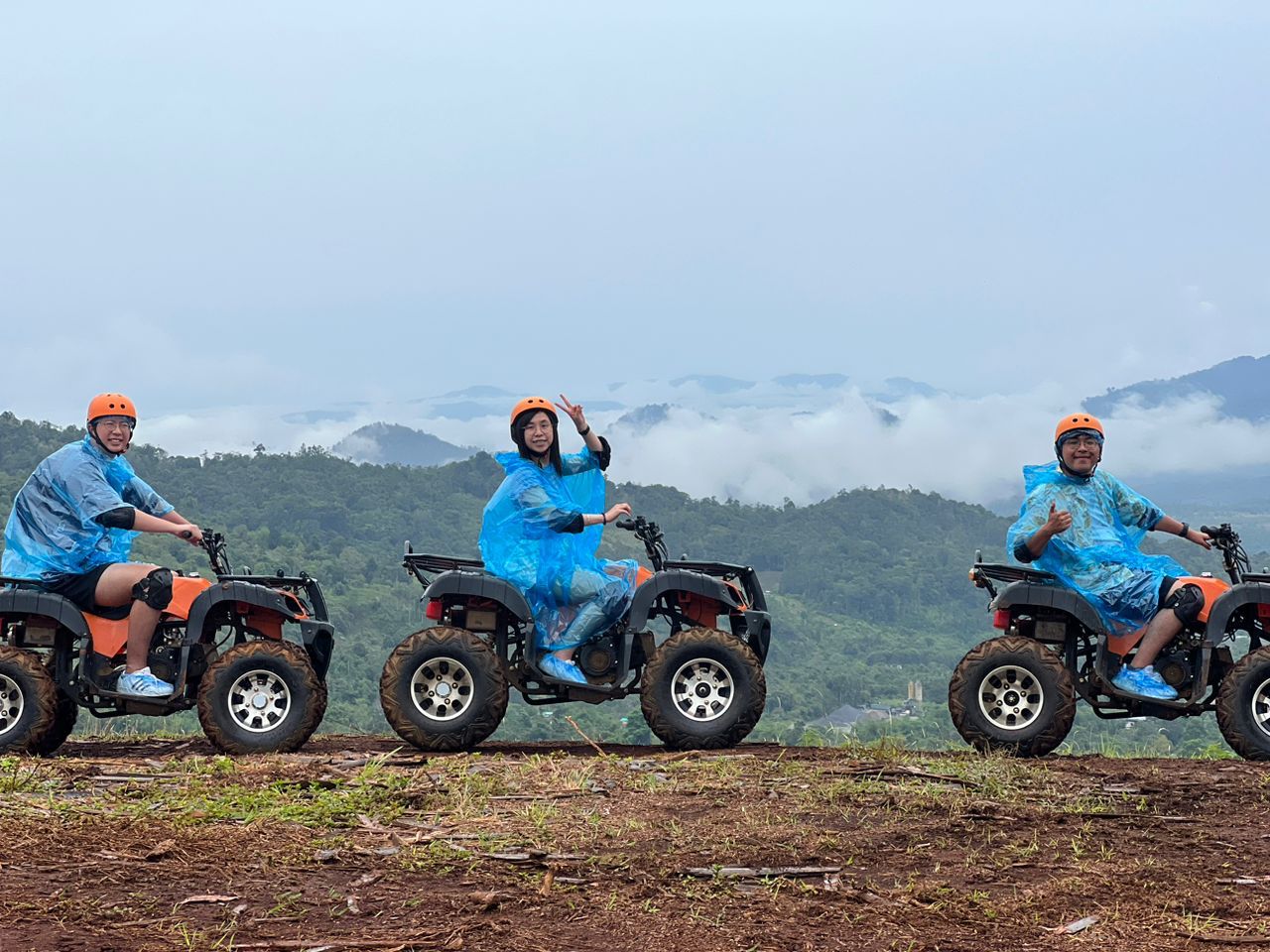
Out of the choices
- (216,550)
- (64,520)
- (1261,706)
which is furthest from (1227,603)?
(64,520)

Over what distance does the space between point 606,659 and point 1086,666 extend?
3.22 meters

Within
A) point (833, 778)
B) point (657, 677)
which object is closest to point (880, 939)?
point (833, 778)

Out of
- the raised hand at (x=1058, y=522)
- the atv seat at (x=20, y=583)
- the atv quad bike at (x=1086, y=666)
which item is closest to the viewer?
the raised hand at (x=1058, y=522)

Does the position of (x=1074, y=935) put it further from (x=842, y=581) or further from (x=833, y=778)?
(x=842, y=581)

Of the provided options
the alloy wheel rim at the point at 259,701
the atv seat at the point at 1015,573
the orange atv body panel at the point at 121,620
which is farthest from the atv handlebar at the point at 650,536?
the orange atv body panel at the point at 121,620

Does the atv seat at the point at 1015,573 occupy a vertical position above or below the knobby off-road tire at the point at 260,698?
above

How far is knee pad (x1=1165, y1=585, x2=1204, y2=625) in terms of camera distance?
11.4 metres

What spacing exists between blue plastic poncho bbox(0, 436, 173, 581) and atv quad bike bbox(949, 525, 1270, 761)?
5.85 m

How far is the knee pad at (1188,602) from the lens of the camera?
11383mm

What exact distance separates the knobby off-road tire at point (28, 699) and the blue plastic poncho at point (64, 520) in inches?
22.9

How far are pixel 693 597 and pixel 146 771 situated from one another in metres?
3.86

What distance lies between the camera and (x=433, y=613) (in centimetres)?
1220

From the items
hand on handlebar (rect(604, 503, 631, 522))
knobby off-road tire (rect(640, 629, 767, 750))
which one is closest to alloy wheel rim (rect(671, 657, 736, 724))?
knobby off-road tire (rect(640, 629, 767, 750))

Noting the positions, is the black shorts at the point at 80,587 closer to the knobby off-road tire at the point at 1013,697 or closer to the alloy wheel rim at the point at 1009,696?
the knobby off-road tire at the point at 1013,697
